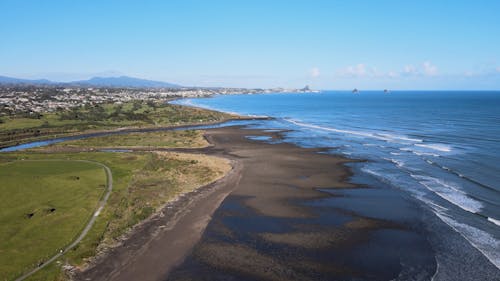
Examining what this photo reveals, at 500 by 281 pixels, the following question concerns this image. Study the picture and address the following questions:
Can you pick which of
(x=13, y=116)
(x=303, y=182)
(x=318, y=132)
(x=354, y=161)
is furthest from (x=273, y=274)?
(x=13, y=116)

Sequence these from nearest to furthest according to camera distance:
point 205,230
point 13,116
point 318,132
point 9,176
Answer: point 205,230 → point 9,176 → point 318,132 → point 13,116

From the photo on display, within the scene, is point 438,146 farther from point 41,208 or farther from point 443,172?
point 41,208

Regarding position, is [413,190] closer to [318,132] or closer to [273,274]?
[273,274]

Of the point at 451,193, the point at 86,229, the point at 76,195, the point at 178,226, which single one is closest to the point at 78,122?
the point at 76,195

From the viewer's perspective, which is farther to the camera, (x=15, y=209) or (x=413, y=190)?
(x=413, y=190)

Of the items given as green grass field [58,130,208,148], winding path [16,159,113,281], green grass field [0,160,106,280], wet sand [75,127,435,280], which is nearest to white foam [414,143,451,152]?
wet sand [75,127,435,280]

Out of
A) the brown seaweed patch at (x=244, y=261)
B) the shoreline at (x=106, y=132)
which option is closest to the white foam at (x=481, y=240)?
the brown seaweed patch at (x=244, y=261)

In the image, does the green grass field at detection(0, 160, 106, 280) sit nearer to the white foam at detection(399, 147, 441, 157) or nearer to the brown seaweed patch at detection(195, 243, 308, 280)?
the brown seaweed patch at detection(195, 243, 308, 280)
